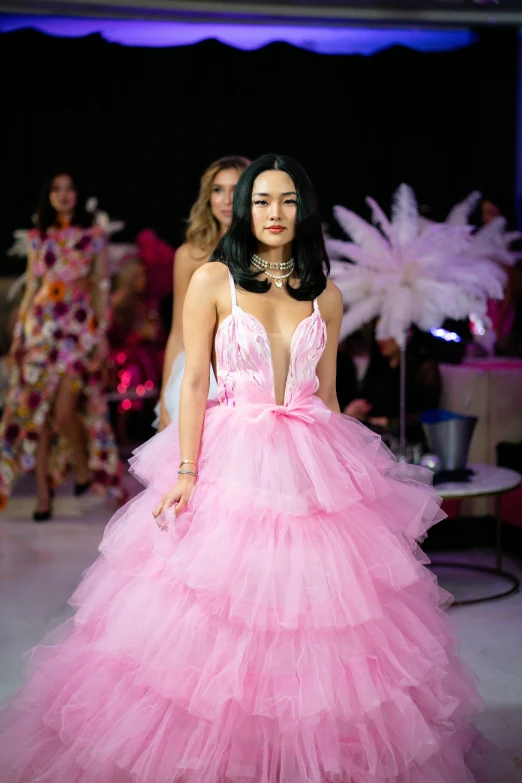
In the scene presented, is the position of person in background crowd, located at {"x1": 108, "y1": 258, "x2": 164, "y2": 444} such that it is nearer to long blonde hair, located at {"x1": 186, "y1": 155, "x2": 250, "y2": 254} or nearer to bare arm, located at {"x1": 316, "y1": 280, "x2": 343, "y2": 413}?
long blonde hair, located at {"x1": 186, "y1": 155, "x2": 250, "y2": 254}

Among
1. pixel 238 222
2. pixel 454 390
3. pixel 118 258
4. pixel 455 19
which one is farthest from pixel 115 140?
pixel 238 222

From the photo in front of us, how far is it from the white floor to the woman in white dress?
0.94m

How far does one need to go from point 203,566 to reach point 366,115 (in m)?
6.93

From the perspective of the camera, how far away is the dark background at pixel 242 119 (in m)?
8.07

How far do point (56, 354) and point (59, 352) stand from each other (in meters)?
0.02

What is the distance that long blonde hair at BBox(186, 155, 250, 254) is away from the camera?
3525mm

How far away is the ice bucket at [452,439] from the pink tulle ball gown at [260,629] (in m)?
1.55

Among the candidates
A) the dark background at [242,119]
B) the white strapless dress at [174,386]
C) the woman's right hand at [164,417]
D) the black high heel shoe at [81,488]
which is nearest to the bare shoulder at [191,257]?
the white strapless dress at [174,386]

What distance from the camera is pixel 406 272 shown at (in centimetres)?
398

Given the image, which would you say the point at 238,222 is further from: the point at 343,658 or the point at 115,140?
the point at 115,140

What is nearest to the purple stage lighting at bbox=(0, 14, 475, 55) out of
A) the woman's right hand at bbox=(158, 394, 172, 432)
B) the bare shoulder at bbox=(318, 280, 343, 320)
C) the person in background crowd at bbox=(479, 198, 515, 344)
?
the person in background crowd at bbox=(479, 198, 515, 344)

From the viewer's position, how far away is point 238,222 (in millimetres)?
2330

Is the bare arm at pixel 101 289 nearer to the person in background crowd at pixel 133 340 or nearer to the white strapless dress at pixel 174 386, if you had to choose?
the white strapless dress at pixel 174 386

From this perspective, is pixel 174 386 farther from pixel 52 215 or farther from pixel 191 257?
pixel 52 215
